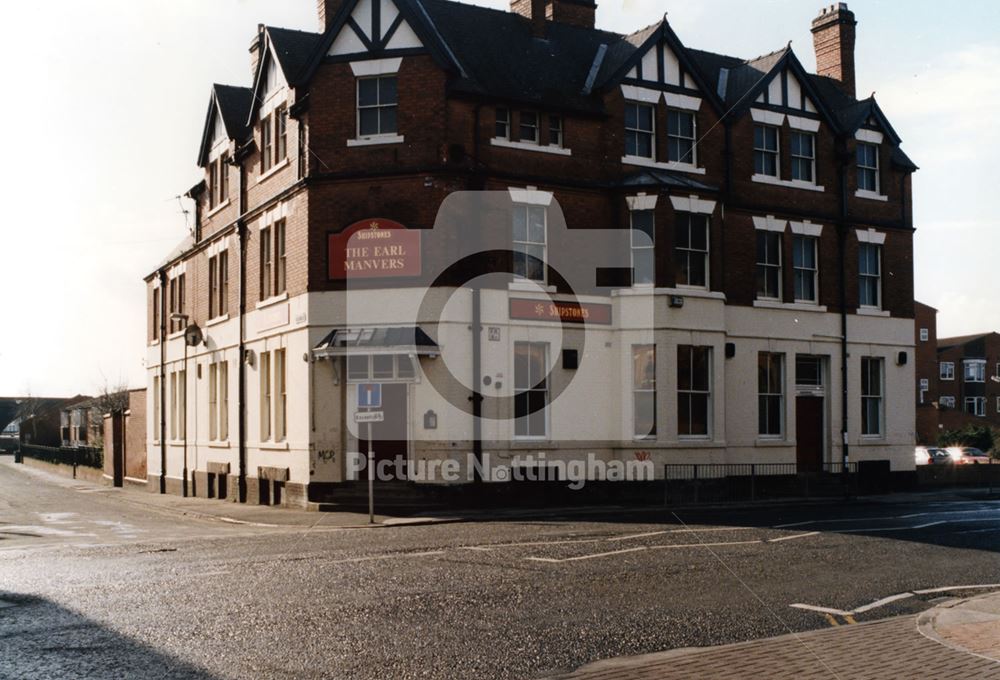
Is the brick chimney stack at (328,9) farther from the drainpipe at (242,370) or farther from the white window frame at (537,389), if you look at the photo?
the white window frame at (537,389)

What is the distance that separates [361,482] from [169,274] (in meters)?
19.0

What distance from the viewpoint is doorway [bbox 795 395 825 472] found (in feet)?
103

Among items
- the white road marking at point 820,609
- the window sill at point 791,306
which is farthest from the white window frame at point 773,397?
the white road marking at point 820,609

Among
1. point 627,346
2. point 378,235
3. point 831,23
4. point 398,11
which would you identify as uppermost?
point 831,23

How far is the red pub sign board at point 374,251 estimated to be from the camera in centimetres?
2514

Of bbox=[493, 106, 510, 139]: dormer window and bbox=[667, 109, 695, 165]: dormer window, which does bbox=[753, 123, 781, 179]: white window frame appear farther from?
bbox=[493, 106, 510, 139]: dormer window

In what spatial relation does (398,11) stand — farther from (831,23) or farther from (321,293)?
(831,23)

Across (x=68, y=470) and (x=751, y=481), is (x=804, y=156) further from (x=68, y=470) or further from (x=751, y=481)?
(x=68, y=470)

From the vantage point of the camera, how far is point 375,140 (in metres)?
25.9

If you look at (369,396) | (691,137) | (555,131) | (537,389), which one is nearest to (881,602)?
(369,396)

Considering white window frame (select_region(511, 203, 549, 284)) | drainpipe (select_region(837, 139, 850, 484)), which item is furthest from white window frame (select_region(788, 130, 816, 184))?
white window frame (select_region(511, 203, 549, 284))

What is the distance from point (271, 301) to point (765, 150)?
51.1ft

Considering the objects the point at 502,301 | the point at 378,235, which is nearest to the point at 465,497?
the point at 502,301

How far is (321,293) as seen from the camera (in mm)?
25750
